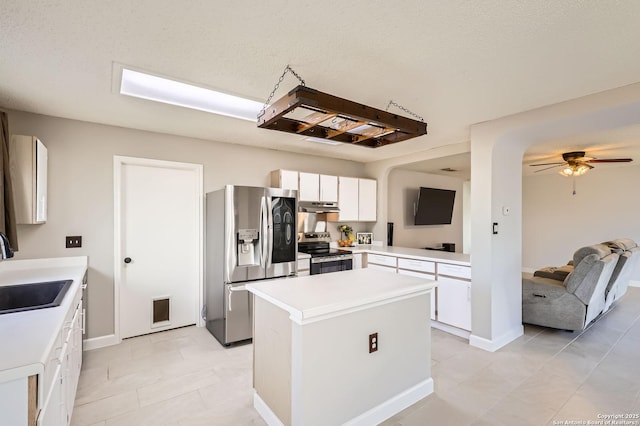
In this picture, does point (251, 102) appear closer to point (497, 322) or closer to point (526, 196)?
point (497, 322)

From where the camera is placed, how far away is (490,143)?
3174mm

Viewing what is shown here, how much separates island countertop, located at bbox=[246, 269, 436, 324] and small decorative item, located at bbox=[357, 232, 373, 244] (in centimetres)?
277

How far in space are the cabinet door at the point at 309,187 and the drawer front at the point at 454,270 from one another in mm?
1971

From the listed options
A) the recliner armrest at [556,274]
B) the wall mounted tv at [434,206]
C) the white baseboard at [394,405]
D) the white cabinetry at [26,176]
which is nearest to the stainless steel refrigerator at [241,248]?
the white cabinetry at [26,176]

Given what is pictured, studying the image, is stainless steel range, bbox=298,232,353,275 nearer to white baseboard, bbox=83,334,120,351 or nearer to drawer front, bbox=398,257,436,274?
drawer front, bbox=398,257,436,274

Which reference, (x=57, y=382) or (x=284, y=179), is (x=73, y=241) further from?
(x=284, y=179)

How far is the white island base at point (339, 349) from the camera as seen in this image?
1.75 m

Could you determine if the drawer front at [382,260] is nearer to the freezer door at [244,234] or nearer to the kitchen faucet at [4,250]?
the freezer door at [244,234]

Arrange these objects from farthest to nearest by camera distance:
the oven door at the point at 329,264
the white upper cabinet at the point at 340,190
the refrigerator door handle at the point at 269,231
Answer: the white upper cabinet at the point at 340,190 < the oven door at the point at 329,264 < the refrigerator door handle at the point at 269,231

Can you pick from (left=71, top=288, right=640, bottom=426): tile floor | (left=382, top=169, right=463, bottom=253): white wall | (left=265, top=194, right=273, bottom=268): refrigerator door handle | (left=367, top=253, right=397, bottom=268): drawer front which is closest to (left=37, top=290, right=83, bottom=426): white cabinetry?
(left=71, top=288, right=640, bottom=426): tile floor

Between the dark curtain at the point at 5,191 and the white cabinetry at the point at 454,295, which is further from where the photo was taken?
the white cabinetry at the point at 454,295

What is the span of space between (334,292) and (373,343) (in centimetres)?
42

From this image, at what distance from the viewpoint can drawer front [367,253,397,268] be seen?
13.9 feet

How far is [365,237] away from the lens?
5.39m
